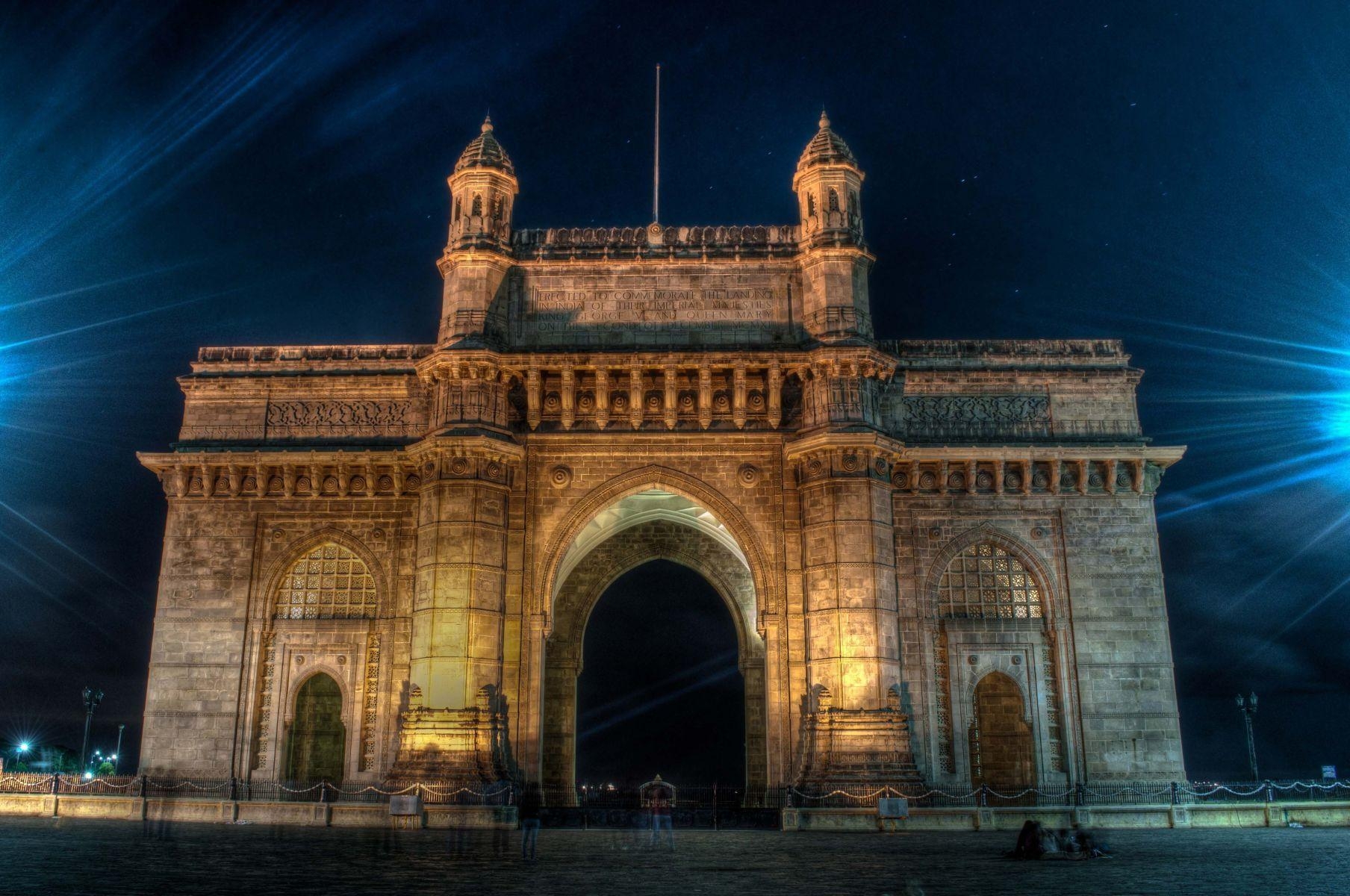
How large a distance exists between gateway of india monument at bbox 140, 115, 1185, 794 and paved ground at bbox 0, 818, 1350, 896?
211 inches

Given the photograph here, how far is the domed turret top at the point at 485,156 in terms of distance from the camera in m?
27.3

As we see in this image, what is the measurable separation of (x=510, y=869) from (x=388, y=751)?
12810mm

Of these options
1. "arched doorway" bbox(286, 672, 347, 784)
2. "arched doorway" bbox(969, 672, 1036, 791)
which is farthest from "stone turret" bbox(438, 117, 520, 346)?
"arched doorway" bbox(969, 672, 1036, 791)

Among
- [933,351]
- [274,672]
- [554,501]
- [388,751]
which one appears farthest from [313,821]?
[933,351]

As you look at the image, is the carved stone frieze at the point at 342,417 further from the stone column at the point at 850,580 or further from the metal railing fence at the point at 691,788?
the stone column at the point at 850,580

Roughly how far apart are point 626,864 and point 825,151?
750 inches

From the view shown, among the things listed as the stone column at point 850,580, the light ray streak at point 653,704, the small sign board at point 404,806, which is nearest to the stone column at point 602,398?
the stone column at point 850,580

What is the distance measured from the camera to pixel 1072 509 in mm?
26594

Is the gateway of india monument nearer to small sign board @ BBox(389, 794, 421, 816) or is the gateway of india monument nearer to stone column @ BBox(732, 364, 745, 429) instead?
stone column @ BBox(732, 364, 745, 429)

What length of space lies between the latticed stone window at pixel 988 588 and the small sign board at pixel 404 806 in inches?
505

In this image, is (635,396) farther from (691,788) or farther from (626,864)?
(626,864)

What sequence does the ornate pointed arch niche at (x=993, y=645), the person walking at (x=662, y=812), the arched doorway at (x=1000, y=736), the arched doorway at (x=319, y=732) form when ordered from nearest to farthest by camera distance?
the person walking at (x=662, y=812) < the ornate pointed arch niche at (x=993, y=645) < the arched doorway at (x=1000, y=736) < the arched doorway at (x=319, y=732)

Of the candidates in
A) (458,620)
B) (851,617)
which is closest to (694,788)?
(851,617)

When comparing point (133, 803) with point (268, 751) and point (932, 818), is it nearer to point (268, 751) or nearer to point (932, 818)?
point (268, 751)
